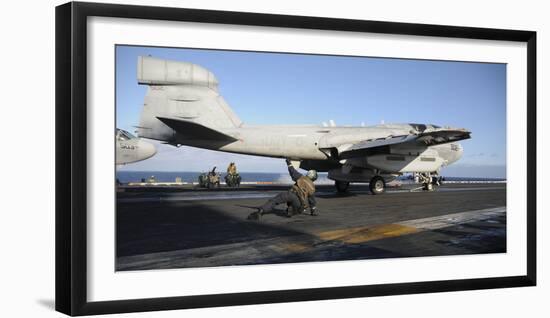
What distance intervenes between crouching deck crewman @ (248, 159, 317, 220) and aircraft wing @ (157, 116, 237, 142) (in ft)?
6.63

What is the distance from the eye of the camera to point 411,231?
784 centimetres

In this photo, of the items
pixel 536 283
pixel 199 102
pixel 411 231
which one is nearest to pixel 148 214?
pixel 199 102

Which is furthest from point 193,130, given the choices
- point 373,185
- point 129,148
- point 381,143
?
point 373,185

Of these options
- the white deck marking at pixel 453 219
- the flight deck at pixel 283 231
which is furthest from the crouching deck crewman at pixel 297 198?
the white deck marking at pixel 453 219

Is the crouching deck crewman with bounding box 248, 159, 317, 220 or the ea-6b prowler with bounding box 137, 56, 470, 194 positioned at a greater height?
the ea-6b prowler with bounding box 137, 56, 470, 194

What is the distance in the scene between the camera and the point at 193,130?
30.3ft

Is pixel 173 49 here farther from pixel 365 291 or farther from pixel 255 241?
pixel 365 291

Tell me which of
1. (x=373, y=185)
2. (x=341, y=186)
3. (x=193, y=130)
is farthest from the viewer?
(x=373, y=185)

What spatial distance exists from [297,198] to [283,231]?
117 cm

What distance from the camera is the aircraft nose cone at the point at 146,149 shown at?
6674 millimetres

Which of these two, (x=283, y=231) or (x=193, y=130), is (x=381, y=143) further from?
(x=283, y=231)

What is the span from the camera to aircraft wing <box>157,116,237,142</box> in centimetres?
882

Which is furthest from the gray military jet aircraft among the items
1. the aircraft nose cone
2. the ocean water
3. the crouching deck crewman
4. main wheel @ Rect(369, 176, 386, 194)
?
main wheel @ Rect(369, 176, 386, 194)

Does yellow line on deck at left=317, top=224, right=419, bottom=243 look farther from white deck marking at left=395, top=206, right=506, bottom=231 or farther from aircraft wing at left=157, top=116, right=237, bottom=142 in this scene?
aircraft wing at left=157, top=116, right=237, bottom=142
